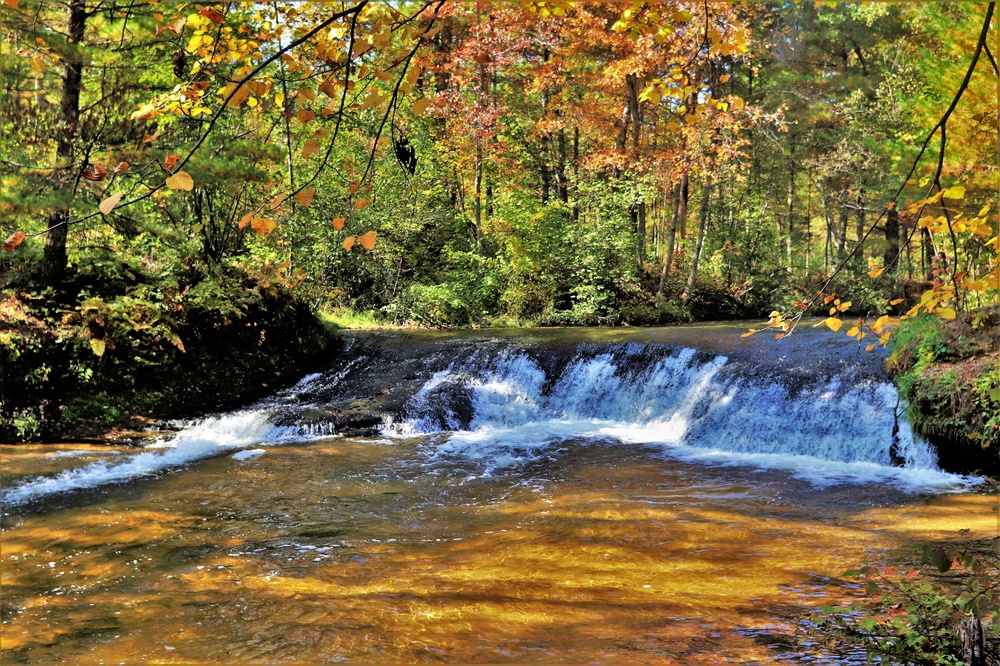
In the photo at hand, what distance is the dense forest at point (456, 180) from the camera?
17.5 feet

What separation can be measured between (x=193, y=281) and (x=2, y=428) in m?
3.31

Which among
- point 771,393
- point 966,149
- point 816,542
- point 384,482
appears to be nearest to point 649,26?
point 816,542

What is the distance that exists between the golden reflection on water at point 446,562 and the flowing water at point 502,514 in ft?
0.07

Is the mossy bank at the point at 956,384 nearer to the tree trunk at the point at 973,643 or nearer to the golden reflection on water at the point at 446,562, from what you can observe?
the golden reflection on water at the point at 446,562

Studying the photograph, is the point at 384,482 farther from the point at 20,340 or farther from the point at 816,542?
the point at 20,340

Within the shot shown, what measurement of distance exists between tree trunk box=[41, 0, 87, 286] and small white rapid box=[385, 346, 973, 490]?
462 centimetres

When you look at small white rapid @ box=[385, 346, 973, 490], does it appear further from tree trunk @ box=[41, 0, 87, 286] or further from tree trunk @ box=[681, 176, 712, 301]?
tree trunk @ box=[681, 176, 712, 301]

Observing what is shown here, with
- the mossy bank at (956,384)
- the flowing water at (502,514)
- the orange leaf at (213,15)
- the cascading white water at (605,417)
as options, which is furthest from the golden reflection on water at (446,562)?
the orange leaf at (213,15)

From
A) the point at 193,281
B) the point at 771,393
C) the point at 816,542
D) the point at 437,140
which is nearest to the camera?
the point at 816,542

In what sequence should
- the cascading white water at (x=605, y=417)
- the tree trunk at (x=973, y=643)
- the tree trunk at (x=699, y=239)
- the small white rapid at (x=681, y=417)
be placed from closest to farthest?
1. the tree trunk at (x=973, y=643)
2. the cascading white water at (x=605, y=417)
3. the small white rapid at (x=681, y=417)
4. the tree trunk at (x=699, y=239)


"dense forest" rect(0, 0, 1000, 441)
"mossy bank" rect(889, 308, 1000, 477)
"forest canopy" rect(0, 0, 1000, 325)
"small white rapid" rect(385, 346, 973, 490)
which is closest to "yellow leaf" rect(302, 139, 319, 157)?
"dense forest" rect(0, 0, 1000, 441)

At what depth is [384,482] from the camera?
6711 mm

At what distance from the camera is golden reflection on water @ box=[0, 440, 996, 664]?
10.8ft

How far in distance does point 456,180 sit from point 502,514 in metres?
14.3
